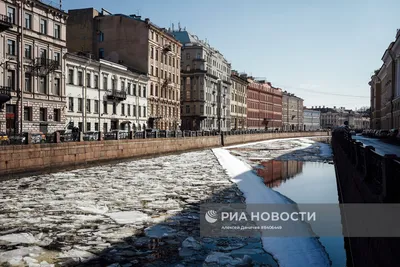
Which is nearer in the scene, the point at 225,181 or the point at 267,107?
the point at 225,181

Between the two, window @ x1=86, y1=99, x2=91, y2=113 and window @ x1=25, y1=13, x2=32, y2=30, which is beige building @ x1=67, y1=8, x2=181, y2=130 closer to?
window @ x1=86, y1=99, x2=91, y2=113

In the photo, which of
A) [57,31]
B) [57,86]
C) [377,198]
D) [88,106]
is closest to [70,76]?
[57,86]

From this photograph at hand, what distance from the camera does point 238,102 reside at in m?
104

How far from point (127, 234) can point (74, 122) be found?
3485 centimetres

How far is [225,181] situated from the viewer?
2125cm

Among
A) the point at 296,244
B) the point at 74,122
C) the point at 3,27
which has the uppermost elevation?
the point at 3,27

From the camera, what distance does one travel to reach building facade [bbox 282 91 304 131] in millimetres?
152750

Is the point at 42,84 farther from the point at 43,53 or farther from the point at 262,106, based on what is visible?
the point at 262,106

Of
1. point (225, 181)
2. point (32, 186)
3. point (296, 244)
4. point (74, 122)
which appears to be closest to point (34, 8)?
point (74, 122)

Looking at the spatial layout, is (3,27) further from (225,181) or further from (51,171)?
(225,181)

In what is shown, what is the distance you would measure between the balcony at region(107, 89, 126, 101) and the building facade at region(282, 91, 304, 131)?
103163mm

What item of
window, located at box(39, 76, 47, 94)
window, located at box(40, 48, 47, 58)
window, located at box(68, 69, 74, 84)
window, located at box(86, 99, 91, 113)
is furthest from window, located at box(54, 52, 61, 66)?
window, located at box(86, 99, 91, 113)

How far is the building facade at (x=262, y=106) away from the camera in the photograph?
117 m

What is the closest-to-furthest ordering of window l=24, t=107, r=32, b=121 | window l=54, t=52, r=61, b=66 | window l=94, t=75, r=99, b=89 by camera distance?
window l=24, t=107, r=32, b=121, window l=54, t=52, r=61, b=66, window l=94, t=75, r=99, b=89
